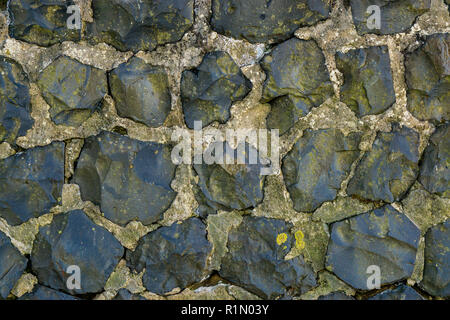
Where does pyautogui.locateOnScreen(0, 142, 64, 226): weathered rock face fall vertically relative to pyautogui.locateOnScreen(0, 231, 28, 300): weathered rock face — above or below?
above

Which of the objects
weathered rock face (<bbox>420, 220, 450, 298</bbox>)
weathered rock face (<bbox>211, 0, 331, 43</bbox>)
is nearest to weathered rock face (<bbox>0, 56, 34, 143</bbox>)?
weathered rock face (<bbox>211, 0, 331, 43</bbox>)

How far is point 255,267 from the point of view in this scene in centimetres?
130

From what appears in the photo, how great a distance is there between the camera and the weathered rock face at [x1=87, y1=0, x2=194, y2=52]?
4.04 ft

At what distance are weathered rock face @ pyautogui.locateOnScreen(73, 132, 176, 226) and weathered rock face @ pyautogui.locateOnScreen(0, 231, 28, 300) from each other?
279 mm

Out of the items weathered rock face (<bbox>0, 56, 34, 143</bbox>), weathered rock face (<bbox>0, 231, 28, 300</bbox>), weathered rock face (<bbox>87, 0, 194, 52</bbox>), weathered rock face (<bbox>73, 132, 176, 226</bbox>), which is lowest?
weathered rock face (<bbox>0, 231, 28, 300</bbox>)

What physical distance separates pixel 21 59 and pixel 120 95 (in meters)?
0.31

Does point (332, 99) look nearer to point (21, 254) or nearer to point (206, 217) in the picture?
point (206, 217)

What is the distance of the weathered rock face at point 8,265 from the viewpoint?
4.34 ft

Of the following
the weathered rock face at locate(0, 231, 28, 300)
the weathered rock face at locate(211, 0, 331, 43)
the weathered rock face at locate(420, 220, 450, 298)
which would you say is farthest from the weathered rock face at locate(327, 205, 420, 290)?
the weathered rock face at locate(0, 231, 28, 300)

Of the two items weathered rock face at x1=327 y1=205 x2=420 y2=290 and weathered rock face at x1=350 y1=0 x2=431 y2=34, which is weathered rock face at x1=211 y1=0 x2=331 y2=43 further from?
weathered rock face at x1=327 y1=205 x2=420 y2=290

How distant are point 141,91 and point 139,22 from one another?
0.63 feet

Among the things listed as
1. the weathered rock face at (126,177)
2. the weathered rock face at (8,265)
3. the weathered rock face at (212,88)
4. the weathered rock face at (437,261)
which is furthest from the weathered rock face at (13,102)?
the weathered rock face at (437,261)

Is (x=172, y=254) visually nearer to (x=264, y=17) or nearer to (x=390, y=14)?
(x=264, y=17)

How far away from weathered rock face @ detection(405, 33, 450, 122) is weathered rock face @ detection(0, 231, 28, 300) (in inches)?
48.9
